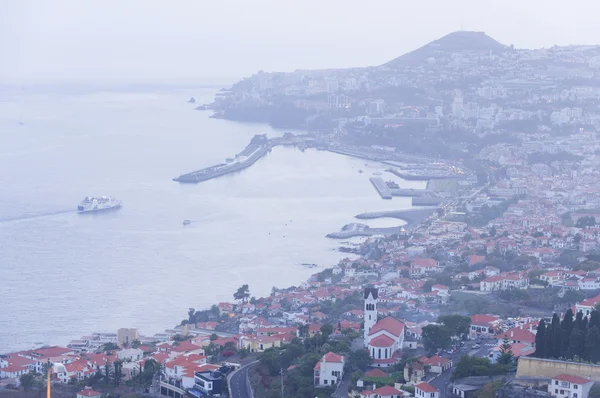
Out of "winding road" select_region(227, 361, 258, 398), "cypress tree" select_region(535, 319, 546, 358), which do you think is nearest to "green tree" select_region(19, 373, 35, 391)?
"winding road" select_region(227, 361, 258, 398)

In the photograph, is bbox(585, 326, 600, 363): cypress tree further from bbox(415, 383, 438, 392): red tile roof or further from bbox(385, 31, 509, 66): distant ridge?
bbox(385, 31, 509, 66): distant ridge

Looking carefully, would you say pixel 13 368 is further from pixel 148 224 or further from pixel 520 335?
pixel 148 224

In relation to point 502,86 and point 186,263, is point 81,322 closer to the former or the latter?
point 186,263

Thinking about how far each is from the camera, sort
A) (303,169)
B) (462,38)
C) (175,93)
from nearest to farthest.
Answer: (303,169) → (462,38) → (175,93)

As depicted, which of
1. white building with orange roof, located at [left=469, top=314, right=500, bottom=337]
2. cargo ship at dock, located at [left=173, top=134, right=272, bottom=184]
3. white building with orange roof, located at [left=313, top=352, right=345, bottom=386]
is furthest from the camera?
cargo ship at dock, located at [left=173, top=134, right=272, bottom=184]

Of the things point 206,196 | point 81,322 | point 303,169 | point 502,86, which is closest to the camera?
point 81,322

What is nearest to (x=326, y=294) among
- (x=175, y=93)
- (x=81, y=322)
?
(x=81, y=322)
